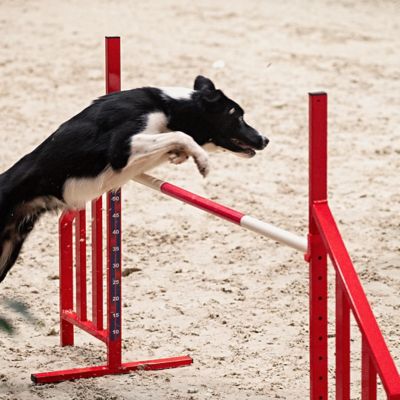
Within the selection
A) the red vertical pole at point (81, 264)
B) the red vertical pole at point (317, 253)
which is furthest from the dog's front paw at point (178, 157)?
the red vertical pole at point (81, 264)

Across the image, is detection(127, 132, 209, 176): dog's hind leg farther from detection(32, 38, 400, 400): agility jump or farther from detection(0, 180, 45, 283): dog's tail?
detection(0, 180, 45, 283): dog's tail

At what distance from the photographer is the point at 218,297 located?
5.09 meters

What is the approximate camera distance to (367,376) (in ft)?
9.32

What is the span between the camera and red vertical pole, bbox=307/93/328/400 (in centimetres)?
304

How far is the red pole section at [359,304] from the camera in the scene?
2.60 metres

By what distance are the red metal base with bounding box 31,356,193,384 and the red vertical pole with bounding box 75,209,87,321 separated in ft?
0.92

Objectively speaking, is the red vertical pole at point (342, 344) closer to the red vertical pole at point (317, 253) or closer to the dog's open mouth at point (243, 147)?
the red vertical pole at point (317, 253)

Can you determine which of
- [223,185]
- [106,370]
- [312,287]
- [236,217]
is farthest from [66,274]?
[223,185]

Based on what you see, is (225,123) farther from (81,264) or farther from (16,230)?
(81,264)

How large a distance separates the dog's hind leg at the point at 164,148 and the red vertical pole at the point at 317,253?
0.66 m

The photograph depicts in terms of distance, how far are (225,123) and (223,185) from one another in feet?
8.57

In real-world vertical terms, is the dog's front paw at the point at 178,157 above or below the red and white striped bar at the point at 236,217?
above

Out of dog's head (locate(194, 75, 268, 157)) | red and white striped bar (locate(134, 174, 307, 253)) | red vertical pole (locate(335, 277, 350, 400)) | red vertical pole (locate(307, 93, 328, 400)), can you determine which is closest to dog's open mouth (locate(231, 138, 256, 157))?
dog's head (locate(194, 75, 268, 157))

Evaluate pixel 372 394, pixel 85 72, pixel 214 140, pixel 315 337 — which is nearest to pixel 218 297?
pixel 214 140
